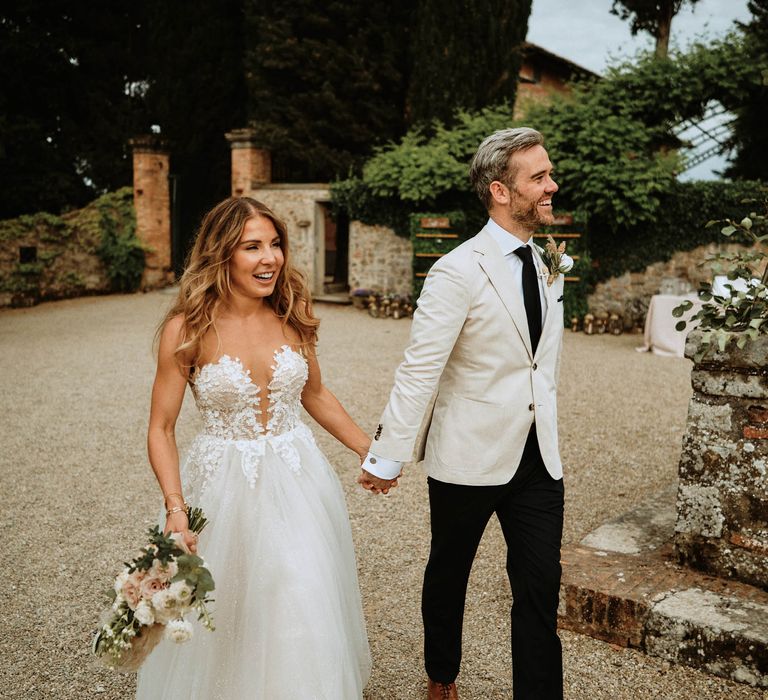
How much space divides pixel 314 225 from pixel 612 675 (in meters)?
14.9

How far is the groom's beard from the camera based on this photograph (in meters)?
2.55

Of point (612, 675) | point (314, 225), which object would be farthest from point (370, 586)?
point (314, 225)

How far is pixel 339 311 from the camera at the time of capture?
628 inches

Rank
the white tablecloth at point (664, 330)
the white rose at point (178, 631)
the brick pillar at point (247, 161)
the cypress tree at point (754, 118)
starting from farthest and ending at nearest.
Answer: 1. the brick pillar at point (247, 161)
2. the cypress tree at point (754, 118)
3. the white tablecloth at point (664, 330)
4. the white rose at point (178, 631)

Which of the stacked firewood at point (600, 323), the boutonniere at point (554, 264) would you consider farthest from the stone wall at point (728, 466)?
the stacked firewood at point (600, 323)

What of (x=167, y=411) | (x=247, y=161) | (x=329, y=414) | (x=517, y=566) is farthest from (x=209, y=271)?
(x=247, y=161)

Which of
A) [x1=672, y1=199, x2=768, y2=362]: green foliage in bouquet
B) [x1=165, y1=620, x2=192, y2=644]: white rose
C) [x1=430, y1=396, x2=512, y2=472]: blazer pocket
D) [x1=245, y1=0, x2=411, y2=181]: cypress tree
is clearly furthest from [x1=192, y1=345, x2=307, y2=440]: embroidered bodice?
[x1=245, y1=0, x2=411, y2=181]: cypress tree

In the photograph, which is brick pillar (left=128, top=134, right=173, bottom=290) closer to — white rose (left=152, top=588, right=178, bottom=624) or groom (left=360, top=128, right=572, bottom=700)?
groom (left=360, top=128, right=572, bottom=700)

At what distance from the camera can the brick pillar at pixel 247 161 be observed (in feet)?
57.2

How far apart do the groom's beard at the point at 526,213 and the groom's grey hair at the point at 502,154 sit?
0.06 metres

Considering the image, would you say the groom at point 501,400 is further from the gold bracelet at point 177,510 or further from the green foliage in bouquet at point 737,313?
the green foliage in bouquet at point 737,313

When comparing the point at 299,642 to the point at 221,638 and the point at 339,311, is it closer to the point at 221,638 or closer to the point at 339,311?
the point at 221,638

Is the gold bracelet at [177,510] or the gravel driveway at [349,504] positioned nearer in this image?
the gold bracelet at [177,510]

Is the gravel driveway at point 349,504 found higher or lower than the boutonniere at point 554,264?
lower
